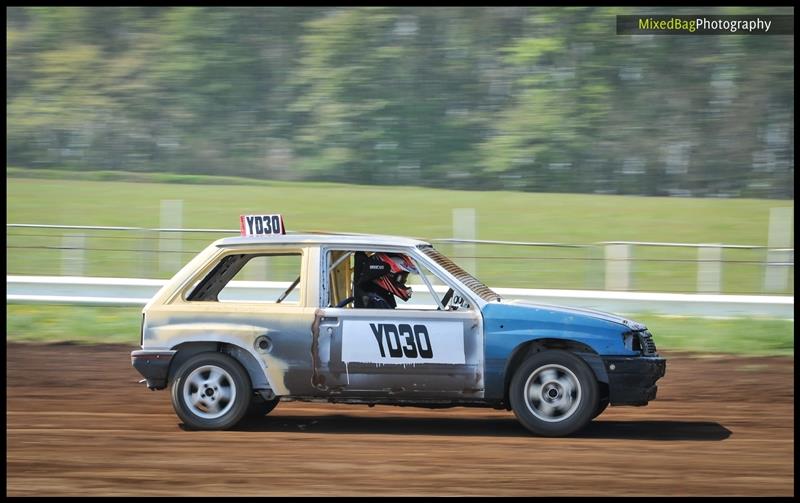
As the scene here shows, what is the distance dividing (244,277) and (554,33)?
27.7 ft

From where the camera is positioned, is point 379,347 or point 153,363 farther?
point 153,363

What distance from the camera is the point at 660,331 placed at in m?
14.1

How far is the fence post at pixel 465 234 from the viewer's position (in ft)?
52.7

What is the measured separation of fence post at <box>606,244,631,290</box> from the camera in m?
15.9

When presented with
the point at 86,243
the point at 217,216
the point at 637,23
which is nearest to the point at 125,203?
the point at 217,216

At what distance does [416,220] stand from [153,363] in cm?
1210

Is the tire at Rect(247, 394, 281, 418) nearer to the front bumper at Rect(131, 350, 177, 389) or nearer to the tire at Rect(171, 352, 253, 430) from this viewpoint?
the tire at Rect(171, 352, 253, 430)

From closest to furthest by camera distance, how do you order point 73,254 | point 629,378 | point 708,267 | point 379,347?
point 629,378
point 379,347
point 708,267
point 73,254

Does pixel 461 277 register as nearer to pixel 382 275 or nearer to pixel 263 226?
pixel 382 275

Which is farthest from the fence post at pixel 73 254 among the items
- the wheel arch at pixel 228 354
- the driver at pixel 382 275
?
the driver at pixel 382 275

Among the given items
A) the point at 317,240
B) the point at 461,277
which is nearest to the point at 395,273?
the point at 461,277

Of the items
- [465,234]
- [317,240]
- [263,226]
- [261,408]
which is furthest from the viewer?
[465,234]

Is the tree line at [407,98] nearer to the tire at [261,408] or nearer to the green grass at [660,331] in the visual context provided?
the green grass at [660,331]

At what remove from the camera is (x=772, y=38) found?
66.5ft
